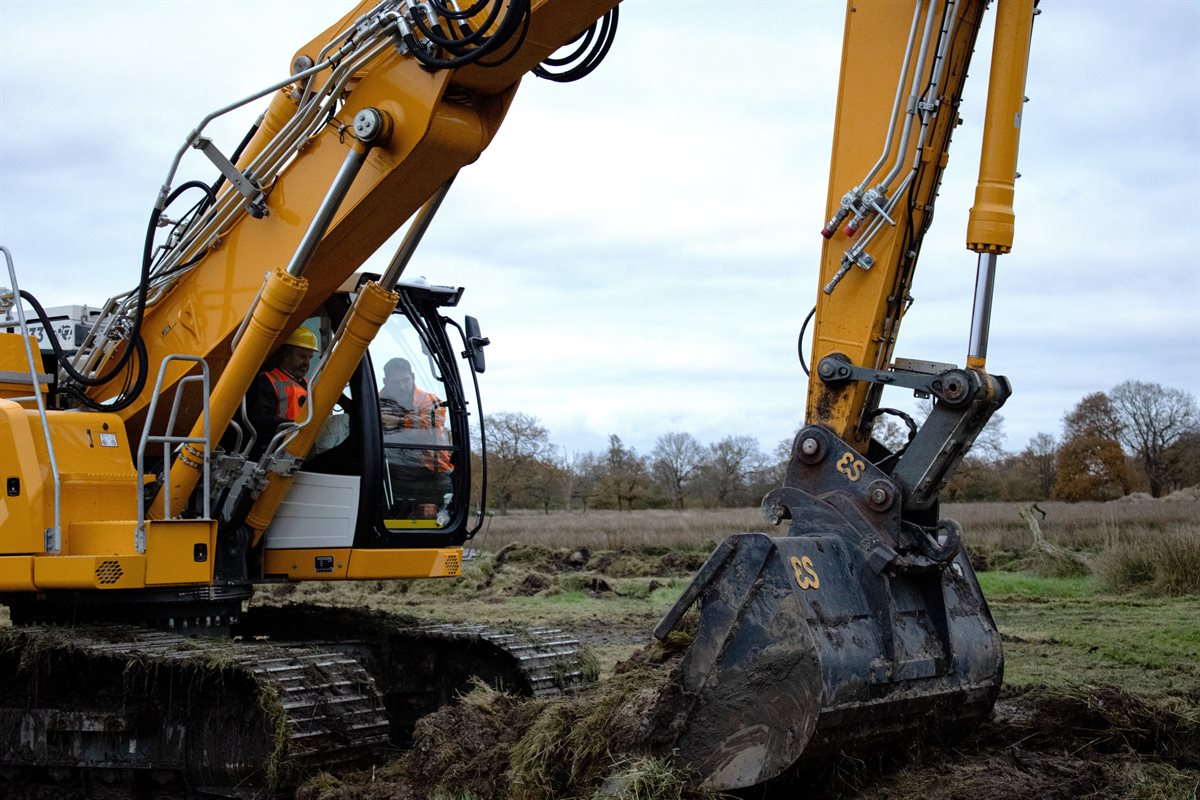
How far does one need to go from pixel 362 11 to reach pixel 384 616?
11.3ft

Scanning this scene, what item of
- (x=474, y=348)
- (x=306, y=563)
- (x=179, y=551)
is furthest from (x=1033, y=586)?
(x=179, y=551)

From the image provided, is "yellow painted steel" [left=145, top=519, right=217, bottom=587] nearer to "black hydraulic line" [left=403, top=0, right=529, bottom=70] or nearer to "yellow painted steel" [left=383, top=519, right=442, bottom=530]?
"yellow painted steel" [left=383, top=519, right=442, bottom=530]

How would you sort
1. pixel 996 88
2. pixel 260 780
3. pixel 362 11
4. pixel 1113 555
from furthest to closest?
pixel 1113 555
pixel 362 11
pixel 260 780
pixel 996 88

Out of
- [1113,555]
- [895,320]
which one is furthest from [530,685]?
[1113,555]

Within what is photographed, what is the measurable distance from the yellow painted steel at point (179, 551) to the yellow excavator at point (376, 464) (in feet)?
0.04

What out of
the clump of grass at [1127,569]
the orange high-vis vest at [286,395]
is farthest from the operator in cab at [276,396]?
the clump of grass at [1127,569]

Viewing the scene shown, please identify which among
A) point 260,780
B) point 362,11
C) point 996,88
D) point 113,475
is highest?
point 362,11

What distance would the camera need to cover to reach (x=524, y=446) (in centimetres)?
4150

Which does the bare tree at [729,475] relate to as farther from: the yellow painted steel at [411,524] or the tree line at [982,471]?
the yellow painted steel at [411,524]

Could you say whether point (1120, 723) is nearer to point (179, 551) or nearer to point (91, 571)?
point (179, 551)

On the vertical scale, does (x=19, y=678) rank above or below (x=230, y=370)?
below

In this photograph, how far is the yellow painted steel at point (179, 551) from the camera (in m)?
5.97

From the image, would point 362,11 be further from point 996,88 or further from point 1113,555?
point 1113,555

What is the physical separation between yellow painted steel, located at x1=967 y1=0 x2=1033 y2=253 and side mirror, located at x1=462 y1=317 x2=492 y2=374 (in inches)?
130
